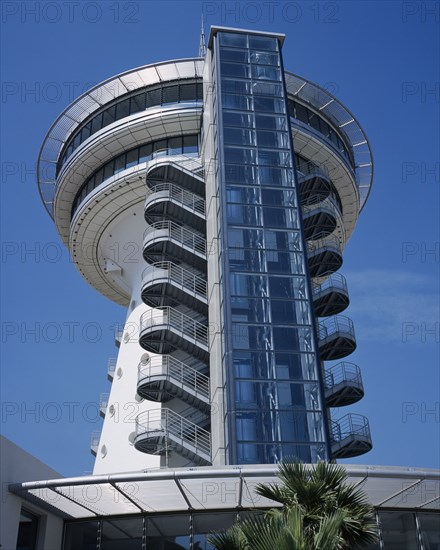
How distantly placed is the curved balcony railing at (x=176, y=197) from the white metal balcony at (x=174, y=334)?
5.33 meters

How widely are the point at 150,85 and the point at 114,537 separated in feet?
91.1

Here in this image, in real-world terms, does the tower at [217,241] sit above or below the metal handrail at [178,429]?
above

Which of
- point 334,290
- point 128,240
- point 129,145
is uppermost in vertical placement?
point 129,145

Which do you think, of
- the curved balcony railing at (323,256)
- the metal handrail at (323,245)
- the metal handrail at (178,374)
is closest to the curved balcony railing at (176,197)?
the curved balcony railing at (323,256)

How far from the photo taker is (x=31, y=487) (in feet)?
58.4

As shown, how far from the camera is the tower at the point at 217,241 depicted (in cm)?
2986

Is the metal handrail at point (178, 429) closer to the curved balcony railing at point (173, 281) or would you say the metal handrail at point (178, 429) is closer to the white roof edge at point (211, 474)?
the curved balcony railing at point (173, 281)

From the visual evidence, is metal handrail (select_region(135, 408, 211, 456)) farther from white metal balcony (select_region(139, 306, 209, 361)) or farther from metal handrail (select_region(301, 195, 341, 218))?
metal handrail (select_region(301, 195, 341, 218))

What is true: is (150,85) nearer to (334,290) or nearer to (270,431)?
(334,290)

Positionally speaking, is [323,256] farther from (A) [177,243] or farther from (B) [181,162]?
(B) [181,162]

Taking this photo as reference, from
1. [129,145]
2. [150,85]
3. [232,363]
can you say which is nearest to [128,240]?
[129,145]

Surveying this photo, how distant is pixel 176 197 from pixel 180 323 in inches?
272

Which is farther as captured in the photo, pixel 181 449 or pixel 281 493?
pixel 181 449

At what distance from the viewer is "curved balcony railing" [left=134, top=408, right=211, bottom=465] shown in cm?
3047
